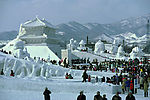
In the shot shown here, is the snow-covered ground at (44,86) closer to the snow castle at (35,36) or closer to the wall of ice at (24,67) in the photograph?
the wall of ice at (24,67)

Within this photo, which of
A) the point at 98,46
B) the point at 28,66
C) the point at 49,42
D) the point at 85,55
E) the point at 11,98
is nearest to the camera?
the point at 11,98

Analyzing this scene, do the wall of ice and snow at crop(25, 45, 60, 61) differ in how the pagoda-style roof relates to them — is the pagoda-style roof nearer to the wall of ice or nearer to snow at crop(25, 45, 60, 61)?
snow at crop(25, 45, 60, 61)

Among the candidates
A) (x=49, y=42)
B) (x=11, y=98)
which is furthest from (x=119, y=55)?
(x=11, y=98)

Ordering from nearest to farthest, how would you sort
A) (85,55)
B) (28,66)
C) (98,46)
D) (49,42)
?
(28,66) < (85,55) < (49,42) < (98,46)

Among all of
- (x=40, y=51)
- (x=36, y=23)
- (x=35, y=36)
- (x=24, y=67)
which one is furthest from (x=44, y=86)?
(x=36, y=23)

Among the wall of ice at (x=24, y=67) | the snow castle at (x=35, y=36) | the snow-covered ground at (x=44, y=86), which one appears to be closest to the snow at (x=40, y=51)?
the snow castle at (x=35, y=36)

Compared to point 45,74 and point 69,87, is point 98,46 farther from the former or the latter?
point 69,87

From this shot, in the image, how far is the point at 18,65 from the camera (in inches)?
742

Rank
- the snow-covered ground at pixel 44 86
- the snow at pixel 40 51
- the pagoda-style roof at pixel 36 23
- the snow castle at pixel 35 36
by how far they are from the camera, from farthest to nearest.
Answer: the pagoda-style roof at pixel 36 23
the snow castle at pixel 35 36
the snow at pixel 40 51
the snow-covered ground at pixel 44 86

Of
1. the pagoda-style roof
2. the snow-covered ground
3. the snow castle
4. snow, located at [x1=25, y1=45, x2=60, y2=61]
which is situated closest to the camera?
the snow-covered ground

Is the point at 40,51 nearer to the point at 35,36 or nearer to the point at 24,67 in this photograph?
the point at 35,36

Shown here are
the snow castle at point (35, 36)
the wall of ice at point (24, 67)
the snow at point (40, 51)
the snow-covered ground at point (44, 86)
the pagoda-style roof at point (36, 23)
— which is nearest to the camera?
the snow-covered ground at point (44, 86)

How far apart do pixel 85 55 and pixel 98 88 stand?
26.7 meters

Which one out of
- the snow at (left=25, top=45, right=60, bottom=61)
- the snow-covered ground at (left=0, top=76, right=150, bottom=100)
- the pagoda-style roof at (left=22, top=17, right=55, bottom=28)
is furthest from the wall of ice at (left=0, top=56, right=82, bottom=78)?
the pagoda-style roof at (left=22, top=17, right=55, bottom=28)
